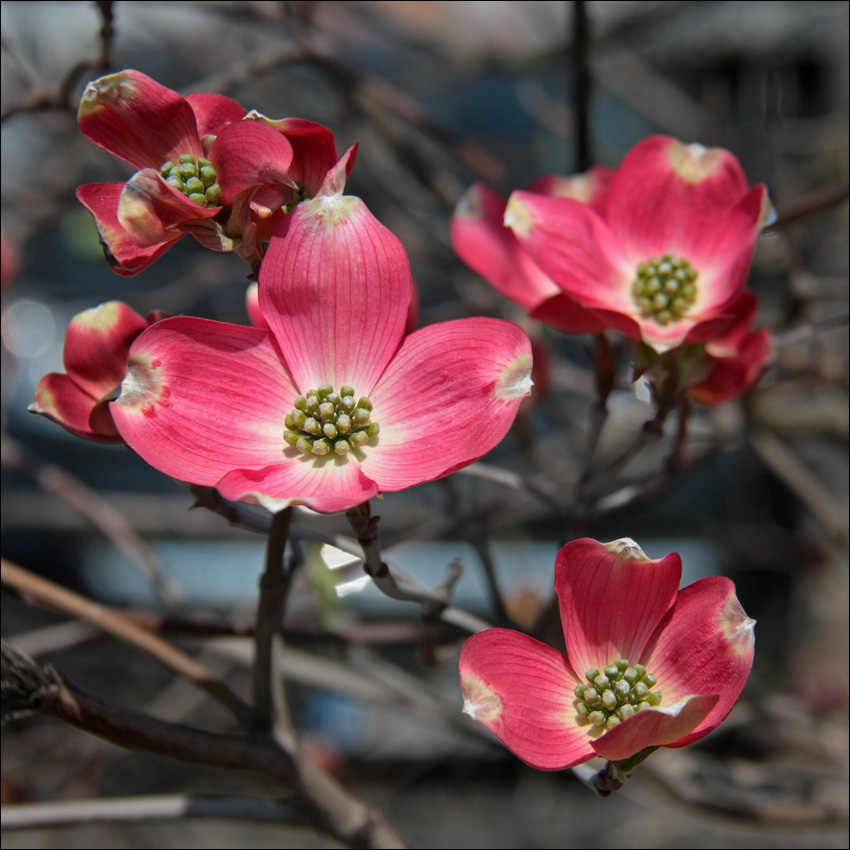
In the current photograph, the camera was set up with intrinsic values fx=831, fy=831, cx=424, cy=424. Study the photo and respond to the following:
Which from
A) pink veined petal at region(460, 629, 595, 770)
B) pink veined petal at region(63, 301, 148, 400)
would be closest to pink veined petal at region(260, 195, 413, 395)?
pink veined petal at region(63, 301, 148, 400)

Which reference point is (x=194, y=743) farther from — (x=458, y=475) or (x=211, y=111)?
(x=458, y=475)

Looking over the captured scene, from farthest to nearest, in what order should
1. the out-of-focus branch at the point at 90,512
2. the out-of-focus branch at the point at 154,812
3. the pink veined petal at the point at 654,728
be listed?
the out-of-focus branch at the point at 90,512 → the out-of-focus branch at the point at 154,812 → the pink veined petal at the point at 654,728

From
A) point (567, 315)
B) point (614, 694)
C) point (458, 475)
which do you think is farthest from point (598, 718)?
point (458, 475)

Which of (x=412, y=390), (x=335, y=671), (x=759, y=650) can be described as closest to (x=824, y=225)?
(x=759, y=650)

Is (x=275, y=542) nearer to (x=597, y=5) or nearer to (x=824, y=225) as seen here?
(x=597, y=5)

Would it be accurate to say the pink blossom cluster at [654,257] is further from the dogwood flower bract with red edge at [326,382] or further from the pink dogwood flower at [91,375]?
the pink dogwood flower at [91,375]

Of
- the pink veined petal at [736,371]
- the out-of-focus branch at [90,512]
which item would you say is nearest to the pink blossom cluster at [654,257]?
the pink veined petal at [736,371]
